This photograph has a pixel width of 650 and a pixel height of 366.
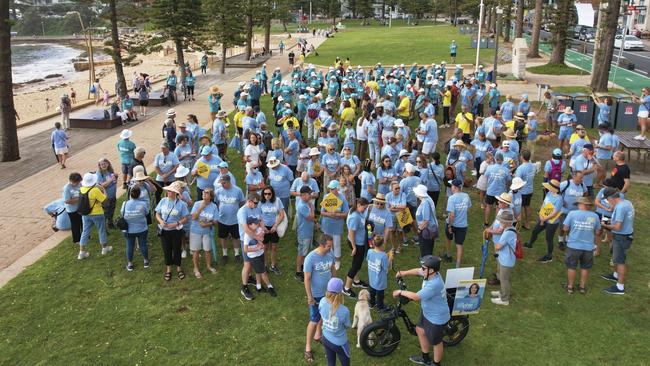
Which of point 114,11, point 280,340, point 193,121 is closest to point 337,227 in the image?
point 280,340

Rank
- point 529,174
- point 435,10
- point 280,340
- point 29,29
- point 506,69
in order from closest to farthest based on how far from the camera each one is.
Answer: point 280,340 < point 529,174 < point 506,69 < point 435,10 < point 29,29

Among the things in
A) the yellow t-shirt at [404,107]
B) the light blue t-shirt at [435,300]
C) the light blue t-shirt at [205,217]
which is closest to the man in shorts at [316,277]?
the light blue t-shirt at [435,300]

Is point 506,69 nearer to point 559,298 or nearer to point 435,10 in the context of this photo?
point 559,298

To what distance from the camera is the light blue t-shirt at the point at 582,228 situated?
816 centimetres

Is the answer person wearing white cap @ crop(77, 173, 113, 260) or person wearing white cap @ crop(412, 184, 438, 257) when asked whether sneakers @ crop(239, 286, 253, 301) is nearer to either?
person wearing white cap @ crop(412, 184, 438, 257)

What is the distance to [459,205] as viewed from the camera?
350 inches

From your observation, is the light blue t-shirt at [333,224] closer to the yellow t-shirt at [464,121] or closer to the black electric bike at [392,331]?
the black electric bike at [392,331]

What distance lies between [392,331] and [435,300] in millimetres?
A: 958

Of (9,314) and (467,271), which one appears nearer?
(467,271)

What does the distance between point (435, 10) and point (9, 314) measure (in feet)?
359

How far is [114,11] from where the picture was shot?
25469 mm

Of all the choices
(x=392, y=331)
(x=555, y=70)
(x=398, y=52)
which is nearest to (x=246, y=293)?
(x=392, y=331)

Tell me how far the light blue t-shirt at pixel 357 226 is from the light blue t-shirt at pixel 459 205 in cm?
168

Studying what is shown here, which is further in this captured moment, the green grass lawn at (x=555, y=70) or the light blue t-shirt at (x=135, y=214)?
the green grass lawn at (x=555, y=70)
